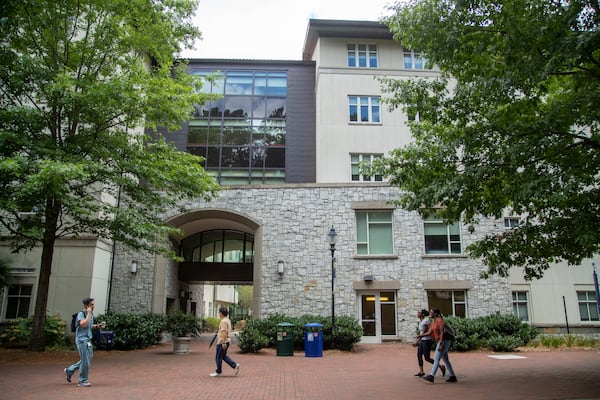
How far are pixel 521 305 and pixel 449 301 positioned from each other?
6988mm

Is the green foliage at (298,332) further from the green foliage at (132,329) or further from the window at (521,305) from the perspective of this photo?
the window at (521,305)

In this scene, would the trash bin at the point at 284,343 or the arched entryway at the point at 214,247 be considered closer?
the trash bin at the point at 284,343

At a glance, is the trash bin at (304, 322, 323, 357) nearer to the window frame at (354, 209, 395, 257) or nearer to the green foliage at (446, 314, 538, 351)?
the green foliage at (446, 314, 538, 351)

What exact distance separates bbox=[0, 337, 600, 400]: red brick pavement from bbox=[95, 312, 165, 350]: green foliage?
158 cm

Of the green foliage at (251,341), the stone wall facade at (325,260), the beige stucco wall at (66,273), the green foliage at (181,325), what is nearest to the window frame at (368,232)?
the stone wall facade at (325,260)

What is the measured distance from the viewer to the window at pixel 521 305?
25.3 m

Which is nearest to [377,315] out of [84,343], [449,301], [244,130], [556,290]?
[449,301]

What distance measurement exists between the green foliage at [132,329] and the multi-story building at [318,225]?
172 cm

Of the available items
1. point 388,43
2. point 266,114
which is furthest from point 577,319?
point 266,114

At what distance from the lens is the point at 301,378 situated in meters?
11.4

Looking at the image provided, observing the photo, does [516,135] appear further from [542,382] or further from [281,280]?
[281,280]

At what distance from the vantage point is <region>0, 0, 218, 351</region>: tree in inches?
555

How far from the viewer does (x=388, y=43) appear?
27922mm

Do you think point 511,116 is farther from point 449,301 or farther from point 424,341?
point 449,301
